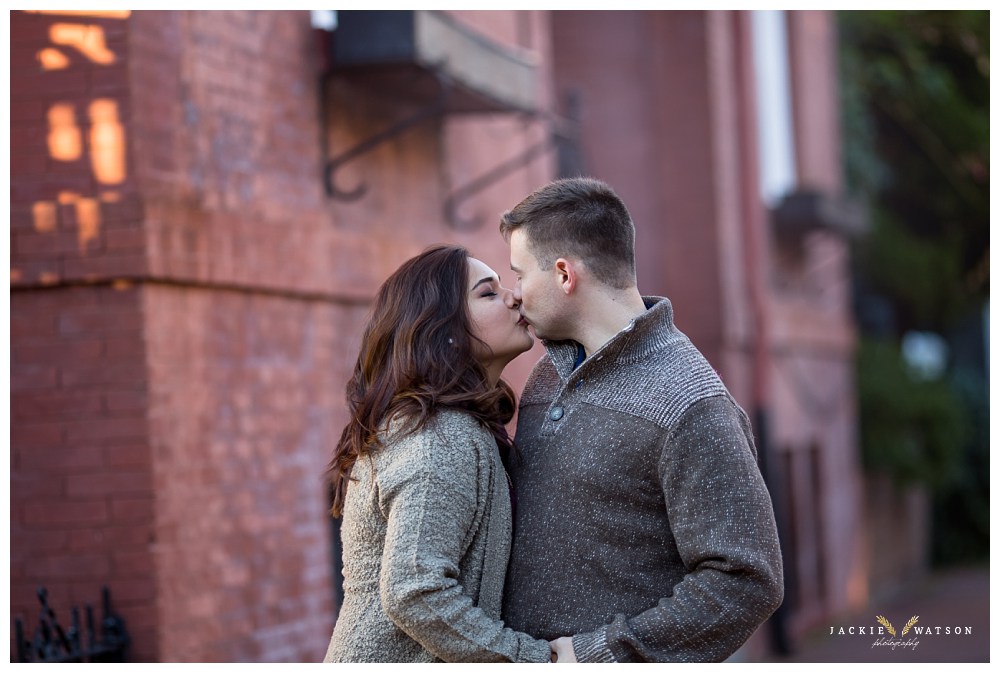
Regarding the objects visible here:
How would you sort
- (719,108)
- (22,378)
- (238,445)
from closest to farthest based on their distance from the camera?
1. (22,378)
2. (238,445)
3. (719,108)

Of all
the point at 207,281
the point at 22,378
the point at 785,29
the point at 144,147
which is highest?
the point at 785,29

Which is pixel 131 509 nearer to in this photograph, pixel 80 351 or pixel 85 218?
pixel 80 351

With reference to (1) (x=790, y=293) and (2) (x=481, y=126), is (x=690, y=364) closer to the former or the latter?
(2) (x=481, y=126)

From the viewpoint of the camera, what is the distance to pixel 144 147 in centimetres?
478

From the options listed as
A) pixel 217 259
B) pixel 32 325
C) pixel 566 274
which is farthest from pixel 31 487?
pixel 566 274

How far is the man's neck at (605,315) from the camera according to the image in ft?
10.4

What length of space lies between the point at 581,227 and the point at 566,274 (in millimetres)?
121

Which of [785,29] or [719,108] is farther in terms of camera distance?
[785,29]

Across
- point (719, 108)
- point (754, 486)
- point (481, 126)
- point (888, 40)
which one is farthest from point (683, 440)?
point (888, 40)

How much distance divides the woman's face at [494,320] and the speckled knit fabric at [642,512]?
113 millimetres

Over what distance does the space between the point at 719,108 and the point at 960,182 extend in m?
8.46

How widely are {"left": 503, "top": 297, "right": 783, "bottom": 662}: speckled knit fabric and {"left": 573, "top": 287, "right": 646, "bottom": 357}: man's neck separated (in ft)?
0.19

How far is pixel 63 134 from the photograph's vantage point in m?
4.79

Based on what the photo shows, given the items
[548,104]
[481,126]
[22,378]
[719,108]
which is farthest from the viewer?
[719,108]
